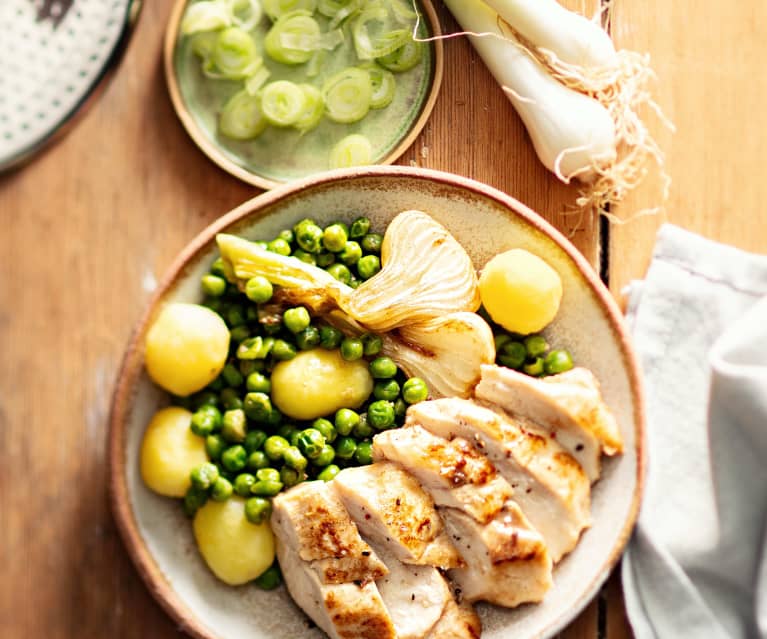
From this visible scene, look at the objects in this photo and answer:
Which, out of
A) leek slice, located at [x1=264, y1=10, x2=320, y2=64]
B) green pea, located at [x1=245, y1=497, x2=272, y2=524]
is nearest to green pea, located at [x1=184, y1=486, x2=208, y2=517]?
green pea, located at [x1=245, y1=497, x2=272, y2=524]

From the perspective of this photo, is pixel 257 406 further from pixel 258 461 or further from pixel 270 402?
pixel 258 461

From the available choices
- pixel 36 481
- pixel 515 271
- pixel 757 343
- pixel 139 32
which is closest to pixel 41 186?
pixel 139 32

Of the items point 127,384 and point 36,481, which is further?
point 36,481

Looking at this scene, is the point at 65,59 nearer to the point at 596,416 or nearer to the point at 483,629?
the point at 596,416

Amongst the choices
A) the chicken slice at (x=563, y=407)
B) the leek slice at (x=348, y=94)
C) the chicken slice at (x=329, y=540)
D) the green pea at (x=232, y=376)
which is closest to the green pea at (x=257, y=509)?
the chicken slice at (x=329, y=540)

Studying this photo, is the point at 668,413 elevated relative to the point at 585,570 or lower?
elevated

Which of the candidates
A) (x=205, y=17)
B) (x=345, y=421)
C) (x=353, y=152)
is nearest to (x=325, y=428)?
(x=345, y=421)
